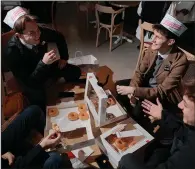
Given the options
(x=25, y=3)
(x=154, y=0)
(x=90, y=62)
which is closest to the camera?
(x=90, y=62)

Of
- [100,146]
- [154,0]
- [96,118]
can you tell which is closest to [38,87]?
[96,118]

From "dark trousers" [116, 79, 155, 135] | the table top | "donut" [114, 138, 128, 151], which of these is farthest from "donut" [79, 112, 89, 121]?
the table top

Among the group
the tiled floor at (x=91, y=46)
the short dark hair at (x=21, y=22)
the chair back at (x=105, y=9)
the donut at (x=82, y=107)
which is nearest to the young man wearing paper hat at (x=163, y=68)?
the donut at (x=82, y=107)

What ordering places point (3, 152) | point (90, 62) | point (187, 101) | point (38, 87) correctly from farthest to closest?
point (90, 62) → point (38, 87) → point (3, 152) → point (187, 101)

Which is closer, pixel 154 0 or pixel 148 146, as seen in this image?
pixel 148 146

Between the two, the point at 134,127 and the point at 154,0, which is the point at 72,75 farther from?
the point at 154,0

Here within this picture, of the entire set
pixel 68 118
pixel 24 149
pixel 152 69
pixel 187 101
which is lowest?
pixel 24 149

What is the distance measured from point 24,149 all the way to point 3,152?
0.14m

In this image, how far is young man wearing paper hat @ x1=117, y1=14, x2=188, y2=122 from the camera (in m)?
1.81

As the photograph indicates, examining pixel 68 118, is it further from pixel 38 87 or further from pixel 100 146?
pixel 38 87

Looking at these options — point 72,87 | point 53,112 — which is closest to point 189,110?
point 53,112

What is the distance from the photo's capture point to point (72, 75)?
2102mm

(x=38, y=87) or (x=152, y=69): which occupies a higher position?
(x=152, y=69)

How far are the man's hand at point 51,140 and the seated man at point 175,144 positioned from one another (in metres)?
0.40
